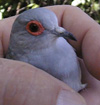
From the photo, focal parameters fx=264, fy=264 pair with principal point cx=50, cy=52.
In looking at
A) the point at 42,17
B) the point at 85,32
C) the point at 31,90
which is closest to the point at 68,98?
the point at 31,90

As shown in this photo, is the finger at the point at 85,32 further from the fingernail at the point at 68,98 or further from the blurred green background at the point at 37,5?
the blurred green background at the point at 37,5

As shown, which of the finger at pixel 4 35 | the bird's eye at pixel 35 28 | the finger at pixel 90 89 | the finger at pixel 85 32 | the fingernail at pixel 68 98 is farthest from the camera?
the finger at pixel 4 35

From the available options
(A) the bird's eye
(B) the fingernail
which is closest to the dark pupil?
(A) the bird's eye

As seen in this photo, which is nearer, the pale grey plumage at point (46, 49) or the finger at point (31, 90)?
the finger at point (31, 90)

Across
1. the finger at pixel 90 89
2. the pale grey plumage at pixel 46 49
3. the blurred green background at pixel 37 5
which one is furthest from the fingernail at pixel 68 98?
the blurred green background at pixel 37 5

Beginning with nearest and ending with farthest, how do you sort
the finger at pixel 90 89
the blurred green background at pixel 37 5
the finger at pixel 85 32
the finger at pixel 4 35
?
the finger at pixel 85 32 < the finger at pixel 90 89 < the finger at pixel 4 35 < the blurred green background at pixel 37 5

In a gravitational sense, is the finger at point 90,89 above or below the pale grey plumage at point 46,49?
below

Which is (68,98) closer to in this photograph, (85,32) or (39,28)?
(39,28)

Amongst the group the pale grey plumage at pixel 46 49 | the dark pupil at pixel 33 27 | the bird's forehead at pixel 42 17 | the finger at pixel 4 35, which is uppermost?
the bird's forehead at pixel 42 17
